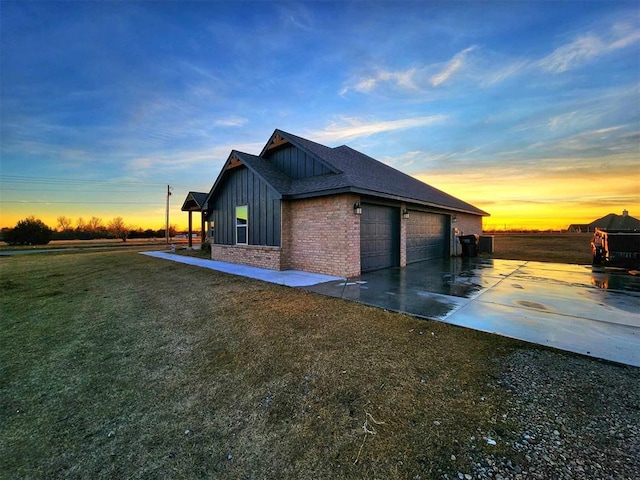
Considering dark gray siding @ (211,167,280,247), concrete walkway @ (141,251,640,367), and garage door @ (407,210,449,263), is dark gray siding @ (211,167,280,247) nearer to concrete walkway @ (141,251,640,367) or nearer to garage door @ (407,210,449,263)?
concrete walkway @ (141,251,640,367)

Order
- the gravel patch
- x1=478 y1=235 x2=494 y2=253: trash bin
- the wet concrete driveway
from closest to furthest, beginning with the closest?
the gravel patch < the wet concrete driveway < x1=478 y1=235 x2=494 y2=253: trash bin

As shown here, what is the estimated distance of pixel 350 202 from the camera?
8.81m

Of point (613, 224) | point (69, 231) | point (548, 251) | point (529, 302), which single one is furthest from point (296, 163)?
point (69, 231)

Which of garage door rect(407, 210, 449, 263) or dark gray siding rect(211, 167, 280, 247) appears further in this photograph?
garage door rect(407, 210, 449, 263)

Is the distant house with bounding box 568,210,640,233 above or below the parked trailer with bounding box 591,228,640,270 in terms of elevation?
above

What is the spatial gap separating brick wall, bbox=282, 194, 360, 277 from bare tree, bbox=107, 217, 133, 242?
139 ft

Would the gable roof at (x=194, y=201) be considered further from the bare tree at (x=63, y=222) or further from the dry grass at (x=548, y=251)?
the bare tree at (x=63, y=222)

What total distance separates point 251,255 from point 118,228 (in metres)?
45.8

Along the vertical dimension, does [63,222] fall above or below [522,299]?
above

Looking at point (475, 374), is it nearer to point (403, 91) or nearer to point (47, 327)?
point (47, 327)

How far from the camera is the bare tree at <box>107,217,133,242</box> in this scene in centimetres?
4238

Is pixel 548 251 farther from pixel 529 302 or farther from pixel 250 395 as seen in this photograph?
pixel 250 395

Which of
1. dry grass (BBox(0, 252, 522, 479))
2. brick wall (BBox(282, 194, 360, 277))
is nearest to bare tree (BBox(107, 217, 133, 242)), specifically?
brick wall (BBox(282, 194, 360, 277))

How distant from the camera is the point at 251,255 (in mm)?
11648
